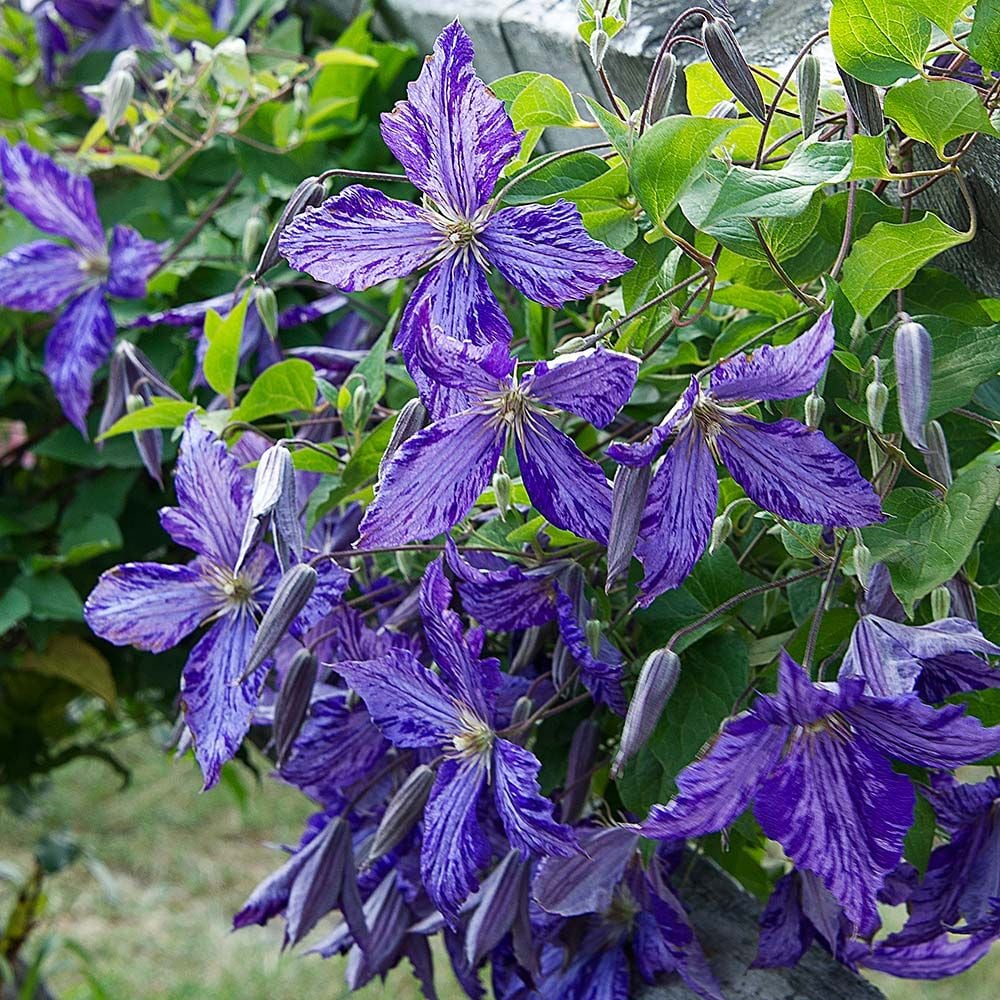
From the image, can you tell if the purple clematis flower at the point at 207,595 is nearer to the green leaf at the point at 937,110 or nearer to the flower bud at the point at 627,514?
the flower bud at the point at 627,514

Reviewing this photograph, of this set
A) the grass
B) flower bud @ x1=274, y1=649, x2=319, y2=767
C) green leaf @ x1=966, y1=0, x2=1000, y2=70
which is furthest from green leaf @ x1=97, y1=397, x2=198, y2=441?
the grass

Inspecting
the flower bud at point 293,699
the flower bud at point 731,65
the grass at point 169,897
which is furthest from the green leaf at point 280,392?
the grass at point 169,897

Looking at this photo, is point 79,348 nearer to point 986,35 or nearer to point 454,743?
point 454,743

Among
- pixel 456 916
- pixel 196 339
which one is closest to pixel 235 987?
pixel 196 339

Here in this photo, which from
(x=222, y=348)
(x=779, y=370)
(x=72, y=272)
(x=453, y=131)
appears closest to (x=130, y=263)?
(x=72, y=272)

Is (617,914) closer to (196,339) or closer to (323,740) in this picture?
(323,740)

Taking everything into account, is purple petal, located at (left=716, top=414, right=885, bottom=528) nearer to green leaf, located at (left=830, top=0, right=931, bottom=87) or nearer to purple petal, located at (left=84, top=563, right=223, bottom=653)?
green leaf, located at (left=830, top=0, right=931, bottom=87)
